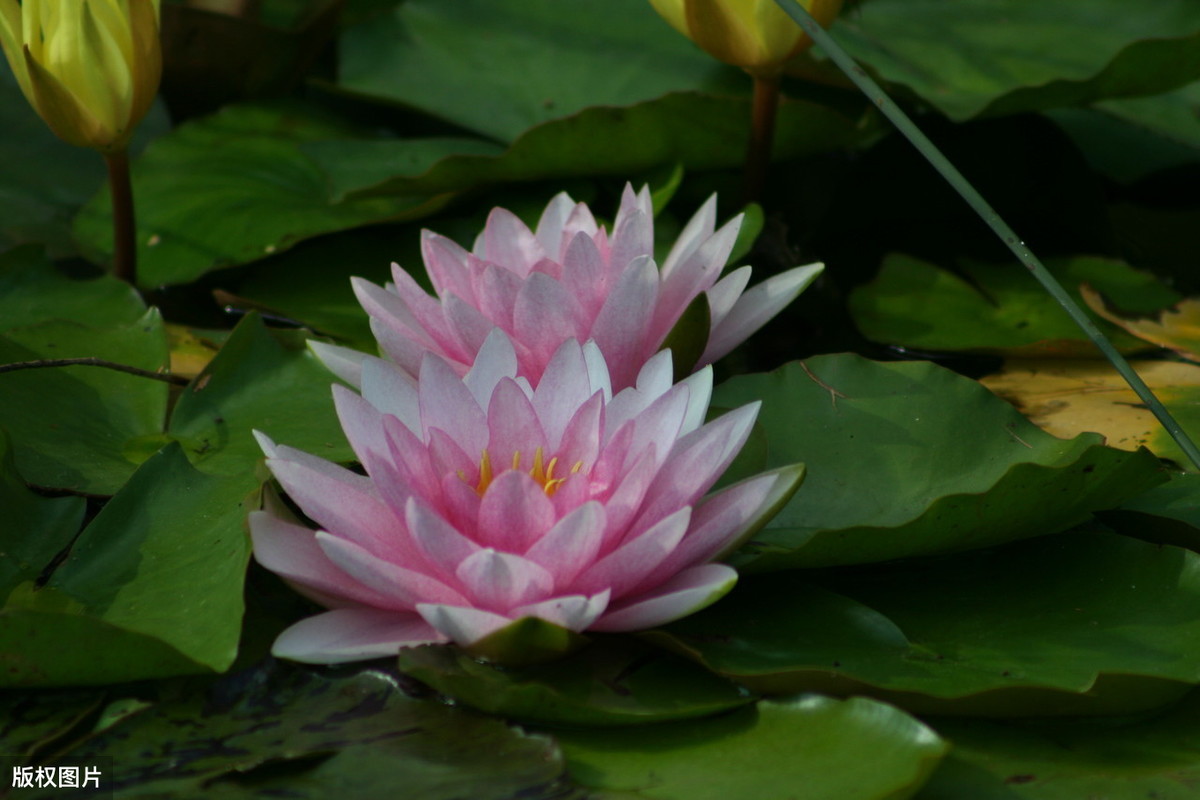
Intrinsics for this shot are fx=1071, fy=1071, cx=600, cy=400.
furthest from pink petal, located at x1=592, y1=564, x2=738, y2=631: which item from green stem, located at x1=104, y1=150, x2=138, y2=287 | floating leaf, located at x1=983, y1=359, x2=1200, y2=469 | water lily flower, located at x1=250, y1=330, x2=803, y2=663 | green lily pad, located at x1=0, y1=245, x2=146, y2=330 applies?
green stem, located at x1=104, y1=150, x2=138, y2=287

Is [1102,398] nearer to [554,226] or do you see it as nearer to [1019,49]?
[554,226]

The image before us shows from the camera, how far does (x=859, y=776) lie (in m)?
0.72

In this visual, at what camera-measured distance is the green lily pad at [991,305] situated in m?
1.43

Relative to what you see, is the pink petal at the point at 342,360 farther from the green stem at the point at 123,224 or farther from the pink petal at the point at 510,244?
the green stem at the point at 123,224

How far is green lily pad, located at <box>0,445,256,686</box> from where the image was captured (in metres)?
0.78

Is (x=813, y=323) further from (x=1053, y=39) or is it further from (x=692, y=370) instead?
(x=1053, y=39)

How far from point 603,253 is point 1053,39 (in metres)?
1.19

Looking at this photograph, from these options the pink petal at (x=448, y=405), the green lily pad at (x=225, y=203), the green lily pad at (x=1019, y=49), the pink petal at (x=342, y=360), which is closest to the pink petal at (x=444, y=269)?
the pink petal at (x=342, y=360)

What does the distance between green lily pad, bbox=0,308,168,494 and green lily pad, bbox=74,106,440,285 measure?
0.94 ft

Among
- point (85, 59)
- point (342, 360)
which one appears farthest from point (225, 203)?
point (342, 360)

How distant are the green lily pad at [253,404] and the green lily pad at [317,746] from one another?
0.90ft

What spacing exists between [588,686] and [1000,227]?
1.88ft

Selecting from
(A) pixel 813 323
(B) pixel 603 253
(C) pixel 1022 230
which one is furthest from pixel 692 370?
(C) pixel 1022 230

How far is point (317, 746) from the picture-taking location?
773mm
